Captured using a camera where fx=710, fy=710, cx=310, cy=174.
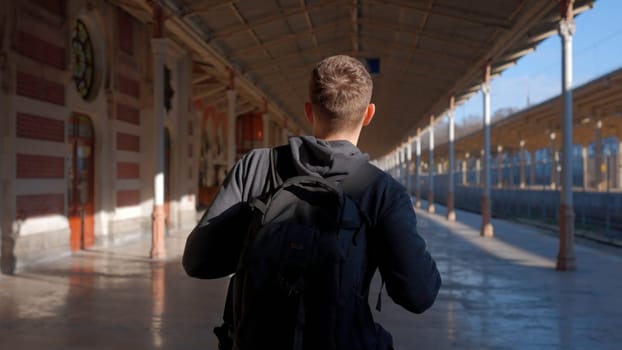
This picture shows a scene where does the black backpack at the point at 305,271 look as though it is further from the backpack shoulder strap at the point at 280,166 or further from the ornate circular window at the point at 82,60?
the ornate circular window at the point at 82,60

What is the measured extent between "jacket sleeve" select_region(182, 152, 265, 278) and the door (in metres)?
11.7

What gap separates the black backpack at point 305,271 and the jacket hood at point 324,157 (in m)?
0.07

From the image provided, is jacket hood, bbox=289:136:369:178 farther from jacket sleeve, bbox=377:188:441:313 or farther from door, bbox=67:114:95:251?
door, bbox=67:114:95:251

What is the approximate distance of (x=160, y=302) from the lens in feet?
27.2

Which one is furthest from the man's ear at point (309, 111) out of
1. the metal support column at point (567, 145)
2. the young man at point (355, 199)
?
the metal support column at point (567, 145)

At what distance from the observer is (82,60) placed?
13.7m

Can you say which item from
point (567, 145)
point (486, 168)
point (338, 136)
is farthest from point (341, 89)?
point (486, 168)

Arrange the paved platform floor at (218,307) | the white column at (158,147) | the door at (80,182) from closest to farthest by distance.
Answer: the paved platform floor at (218,307) → the white column at (158,147) → the door at (80,182)

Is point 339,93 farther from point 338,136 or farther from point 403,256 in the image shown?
point 403,256

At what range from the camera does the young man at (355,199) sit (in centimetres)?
180

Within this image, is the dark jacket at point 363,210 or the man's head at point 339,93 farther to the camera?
the man's head at point 339,93

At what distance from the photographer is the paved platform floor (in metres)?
6.45

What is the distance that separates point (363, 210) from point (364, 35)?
17727 millimetres

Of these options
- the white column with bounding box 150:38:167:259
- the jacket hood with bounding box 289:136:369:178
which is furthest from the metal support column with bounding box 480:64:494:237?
the jacket hood with bounding box 289:136:369:178
